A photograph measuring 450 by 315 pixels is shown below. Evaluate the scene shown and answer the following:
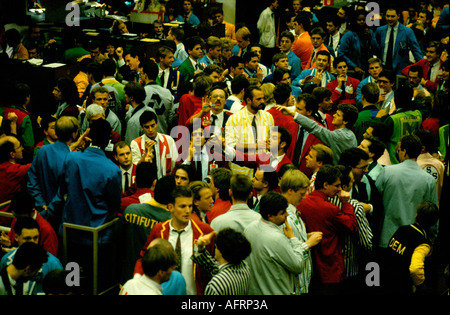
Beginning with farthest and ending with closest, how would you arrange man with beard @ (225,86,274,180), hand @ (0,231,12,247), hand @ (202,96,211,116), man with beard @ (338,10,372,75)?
man with beard @ (338,10,372,75)
hand @ (202,96,211,116)
man with beard @ (225,86,274,180)
hand @ (0,231,12,247)

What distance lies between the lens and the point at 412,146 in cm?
529

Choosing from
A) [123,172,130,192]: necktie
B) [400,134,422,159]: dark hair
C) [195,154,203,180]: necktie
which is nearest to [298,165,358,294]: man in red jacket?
[400,134,422,159]: dark hair

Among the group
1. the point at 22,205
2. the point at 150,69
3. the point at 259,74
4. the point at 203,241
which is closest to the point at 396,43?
the point at 259,74

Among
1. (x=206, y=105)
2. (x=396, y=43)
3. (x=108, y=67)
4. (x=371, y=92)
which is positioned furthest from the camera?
(x=396, y=43)

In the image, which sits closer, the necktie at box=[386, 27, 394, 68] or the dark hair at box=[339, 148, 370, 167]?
the dark hair at box=[339, 148, 370, 167]

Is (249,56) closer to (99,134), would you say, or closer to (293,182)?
(99,134)

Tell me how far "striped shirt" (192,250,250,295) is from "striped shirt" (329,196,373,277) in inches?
44.8

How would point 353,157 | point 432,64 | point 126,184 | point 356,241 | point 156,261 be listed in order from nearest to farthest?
point 156,261
point 356,241
point 353,157
point 126,184
point 432,64

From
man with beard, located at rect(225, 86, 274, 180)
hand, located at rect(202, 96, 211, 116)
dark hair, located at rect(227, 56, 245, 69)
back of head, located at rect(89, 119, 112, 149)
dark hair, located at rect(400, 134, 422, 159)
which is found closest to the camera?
back of head, located at rect(89, 119, 112, 149)

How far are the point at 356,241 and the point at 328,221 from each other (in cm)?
36

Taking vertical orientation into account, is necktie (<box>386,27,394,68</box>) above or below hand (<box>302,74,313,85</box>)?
above

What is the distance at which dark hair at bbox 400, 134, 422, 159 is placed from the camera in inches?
208

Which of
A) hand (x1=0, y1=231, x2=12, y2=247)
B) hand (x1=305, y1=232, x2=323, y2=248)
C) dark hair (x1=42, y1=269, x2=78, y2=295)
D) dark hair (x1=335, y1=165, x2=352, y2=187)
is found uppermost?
dark hair (x1=335, y1=165, x2=352, y2=187)

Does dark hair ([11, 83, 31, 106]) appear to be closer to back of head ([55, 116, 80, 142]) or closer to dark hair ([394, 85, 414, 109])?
back of head ([55, 116, 80, 142])
